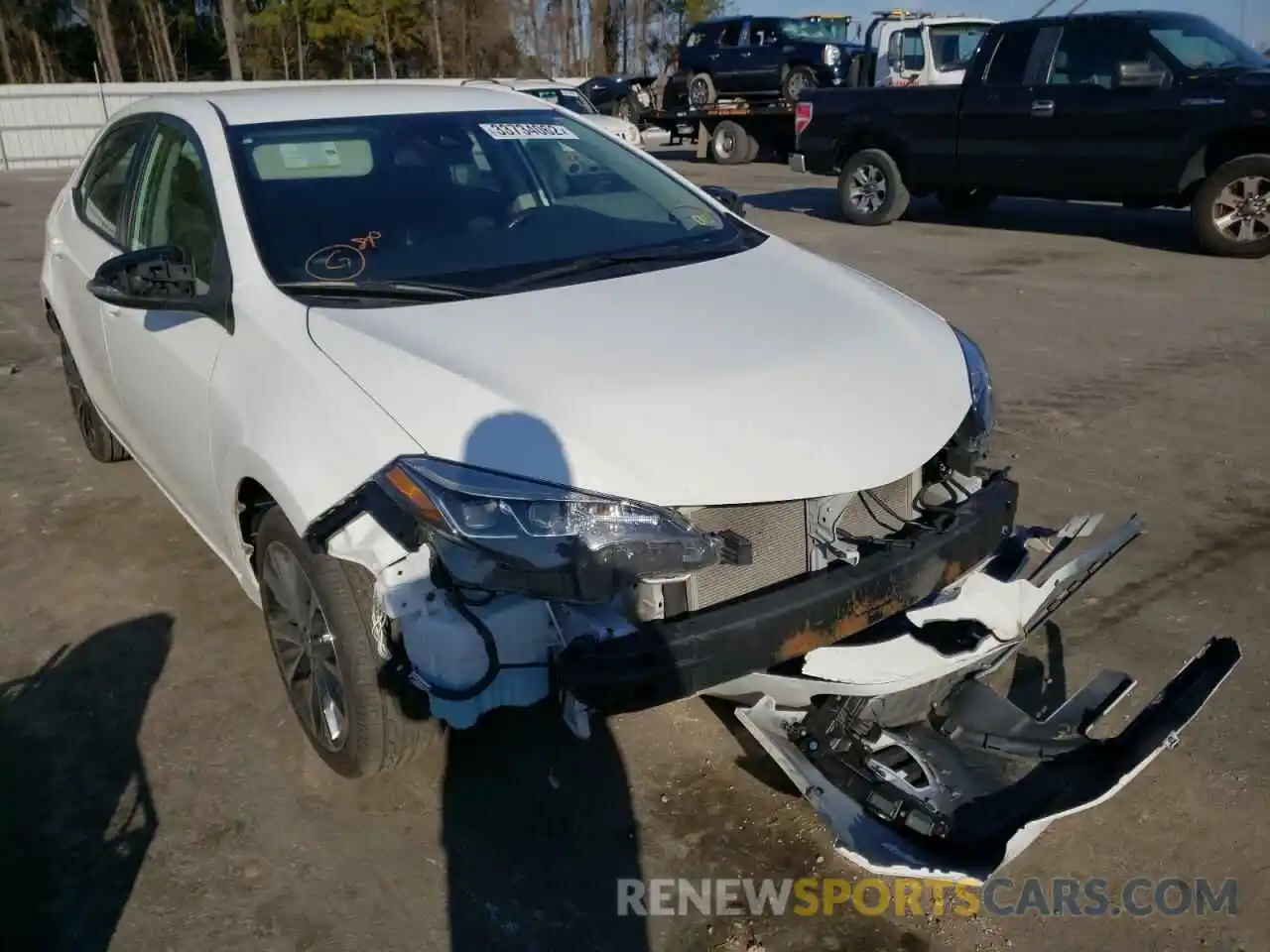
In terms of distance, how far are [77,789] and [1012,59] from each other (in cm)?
1073

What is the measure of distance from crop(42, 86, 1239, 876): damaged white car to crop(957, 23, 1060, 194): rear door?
8.43 metres

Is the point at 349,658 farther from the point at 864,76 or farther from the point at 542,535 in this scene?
the point at 864,76

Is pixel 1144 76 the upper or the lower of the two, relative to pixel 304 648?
upper

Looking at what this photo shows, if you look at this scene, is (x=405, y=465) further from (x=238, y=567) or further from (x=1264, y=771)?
(x=1264, y=771)

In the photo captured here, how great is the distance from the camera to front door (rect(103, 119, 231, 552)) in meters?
3.21

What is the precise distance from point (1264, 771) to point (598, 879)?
178 cm

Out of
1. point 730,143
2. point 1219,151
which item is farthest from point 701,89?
point 1219,151

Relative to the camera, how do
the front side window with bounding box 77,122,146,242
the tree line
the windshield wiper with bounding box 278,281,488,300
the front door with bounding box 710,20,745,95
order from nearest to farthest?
the windshield wiper with bounding box 278,281,488,300, the front side window with bounding box 77,122,146,242, the front door with bounding box 710,20,745,95, the tree line

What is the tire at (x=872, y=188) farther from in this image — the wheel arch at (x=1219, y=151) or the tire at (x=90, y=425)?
the tire at (x=90, y=425)

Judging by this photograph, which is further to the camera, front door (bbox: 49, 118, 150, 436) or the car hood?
front door (bbox: 49, 118, 150, 436)

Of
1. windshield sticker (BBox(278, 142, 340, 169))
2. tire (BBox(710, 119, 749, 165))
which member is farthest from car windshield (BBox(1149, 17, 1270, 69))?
tire (BBox(710, 119, 749, 165))

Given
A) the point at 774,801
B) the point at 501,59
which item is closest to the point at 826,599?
the point at 774,801

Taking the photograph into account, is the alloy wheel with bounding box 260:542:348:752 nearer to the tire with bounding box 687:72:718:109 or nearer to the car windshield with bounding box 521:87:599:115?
the car windshield with bounding box 521:87:599:115

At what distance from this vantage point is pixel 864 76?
17.5m
